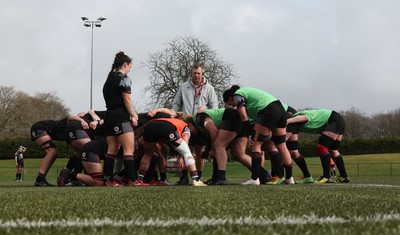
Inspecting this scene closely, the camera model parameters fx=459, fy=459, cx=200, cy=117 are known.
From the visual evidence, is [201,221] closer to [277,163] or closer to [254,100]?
[254,100]

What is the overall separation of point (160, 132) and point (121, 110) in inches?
27.4

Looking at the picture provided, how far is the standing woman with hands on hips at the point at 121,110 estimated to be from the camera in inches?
273

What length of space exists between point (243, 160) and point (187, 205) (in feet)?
16.4

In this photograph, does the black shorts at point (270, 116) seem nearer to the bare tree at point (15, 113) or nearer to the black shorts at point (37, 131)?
the black shorts at point (37, 131)

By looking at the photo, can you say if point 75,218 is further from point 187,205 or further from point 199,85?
point 199,85

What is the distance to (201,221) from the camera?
2.34 m

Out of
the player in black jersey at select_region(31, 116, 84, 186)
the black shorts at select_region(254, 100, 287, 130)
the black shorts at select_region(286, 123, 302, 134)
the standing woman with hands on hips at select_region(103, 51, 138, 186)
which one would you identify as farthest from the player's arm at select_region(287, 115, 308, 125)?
the player in black jersey at select_region(31, 116, 84, 186)

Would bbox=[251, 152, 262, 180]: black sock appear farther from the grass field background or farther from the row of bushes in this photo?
the row of bushes

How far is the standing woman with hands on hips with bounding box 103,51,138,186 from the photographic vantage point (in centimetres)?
693

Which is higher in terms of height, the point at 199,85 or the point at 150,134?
the point at 199,85

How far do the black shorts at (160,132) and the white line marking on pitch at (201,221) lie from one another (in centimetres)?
437

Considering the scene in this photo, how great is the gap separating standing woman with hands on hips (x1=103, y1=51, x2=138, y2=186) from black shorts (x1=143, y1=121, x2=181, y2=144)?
0.77ft

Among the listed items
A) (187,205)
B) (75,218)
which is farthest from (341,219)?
(75,218)

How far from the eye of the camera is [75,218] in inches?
100
